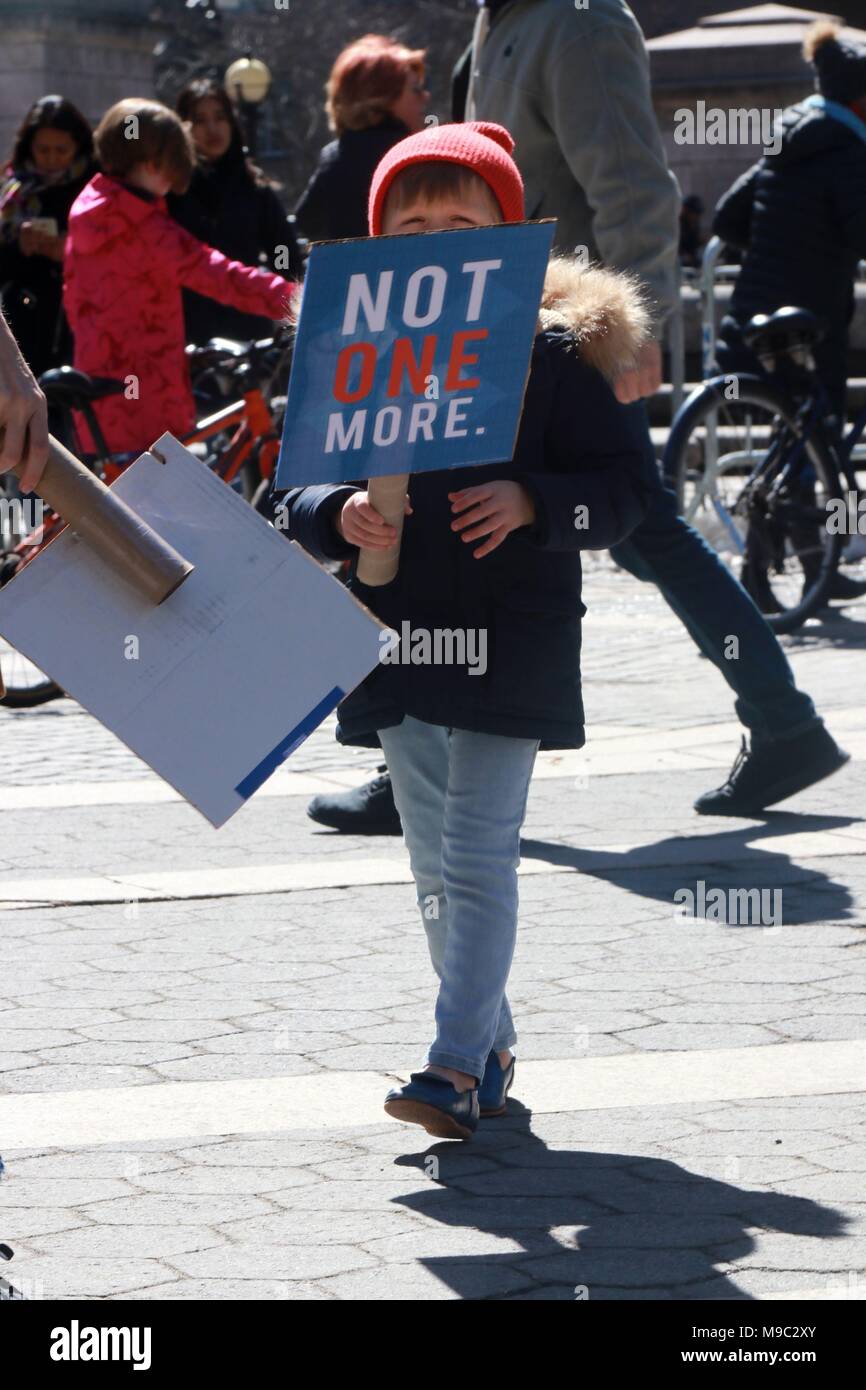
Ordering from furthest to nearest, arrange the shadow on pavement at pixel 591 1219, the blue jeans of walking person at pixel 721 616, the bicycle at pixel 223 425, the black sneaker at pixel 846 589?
the black sneaker at pixel 846 589 → the bicycle at pixel 223 425 → the blue jeans of walking person at pixel 721 616 → the shadow on pavement at pixel 591 1219

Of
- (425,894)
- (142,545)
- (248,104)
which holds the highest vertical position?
(248,104)

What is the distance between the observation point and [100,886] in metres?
5.75

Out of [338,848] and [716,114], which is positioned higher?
[716,114]

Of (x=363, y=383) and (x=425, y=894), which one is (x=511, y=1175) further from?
(x=363, y=383)

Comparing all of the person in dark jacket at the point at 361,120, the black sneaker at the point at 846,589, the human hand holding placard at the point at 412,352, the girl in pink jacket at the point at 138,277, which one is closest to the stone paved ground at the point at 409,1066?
the human hand holding placard at the point at 412,352

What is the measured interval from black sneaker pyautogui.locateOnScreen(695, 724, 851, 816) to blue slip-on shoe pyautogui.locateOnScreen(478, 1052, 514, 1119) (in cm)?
245

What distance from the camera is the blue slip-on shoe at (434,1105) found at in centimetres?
381

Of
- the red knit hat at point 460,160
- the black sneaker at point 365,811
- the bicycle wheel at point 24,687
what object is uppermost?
the red knit hat at point 460,160

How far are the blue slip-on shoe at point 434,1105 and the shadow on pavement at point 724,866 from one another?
154 centimetres

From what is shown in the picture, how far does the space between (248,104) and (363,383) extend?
77.3 feet

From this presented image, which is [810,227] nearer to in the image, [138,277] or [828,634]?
[828,634]

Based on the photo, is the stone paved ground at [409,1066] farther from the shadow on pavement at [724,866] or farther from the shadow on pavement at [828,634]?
the shadow on pavement at [828,634]

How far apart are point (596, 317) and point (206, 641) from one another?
3.31 feet
